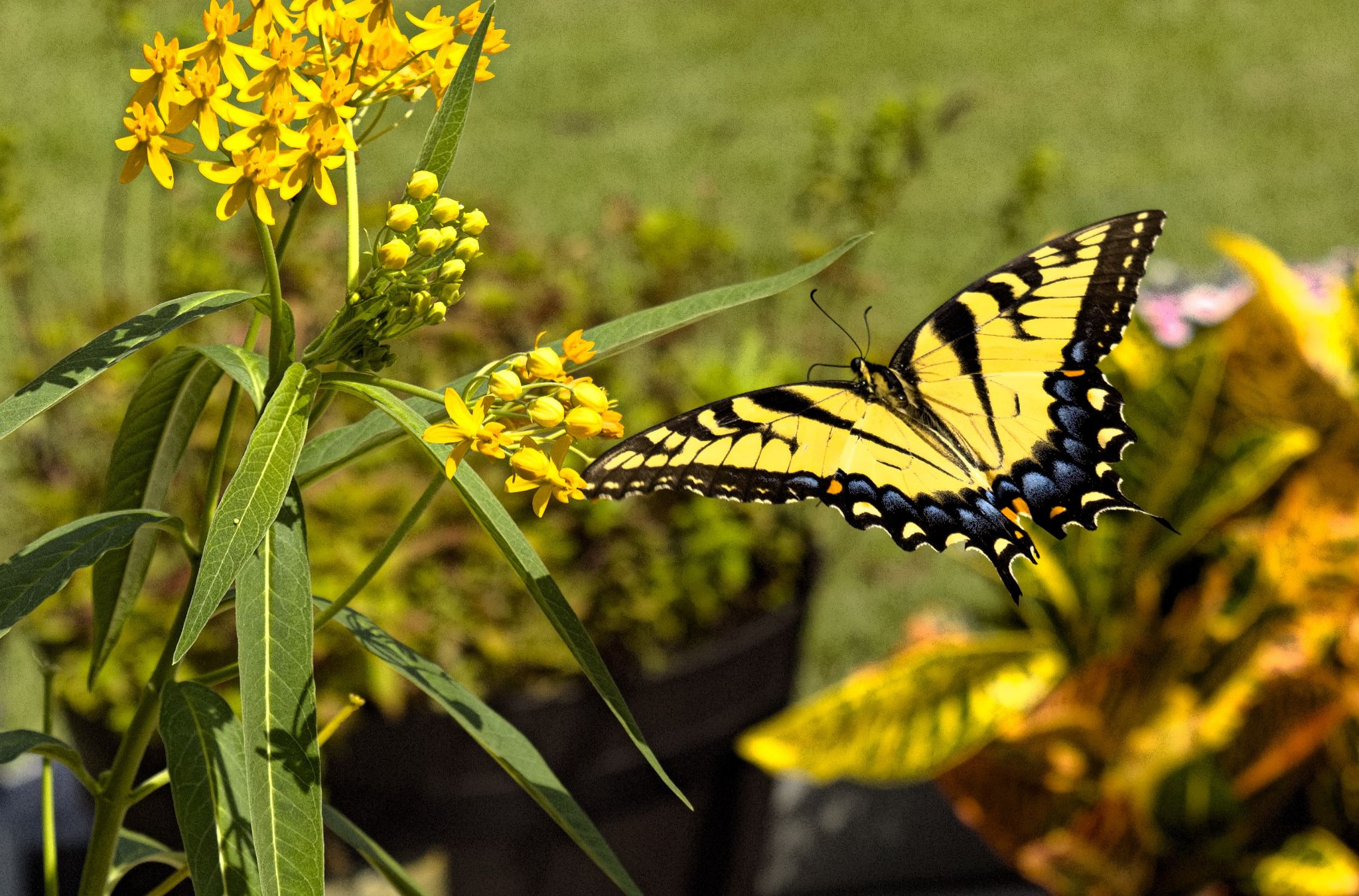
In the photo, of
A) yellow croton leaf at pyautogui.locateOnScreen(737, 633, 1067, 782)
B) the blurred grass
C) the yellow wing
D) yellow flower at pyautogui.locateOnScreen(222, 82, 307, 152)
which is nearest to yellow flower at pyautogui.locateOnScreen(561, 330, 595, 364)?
yellow flower at pyautogui.locateOnScreen(222, 82, 307, 152)

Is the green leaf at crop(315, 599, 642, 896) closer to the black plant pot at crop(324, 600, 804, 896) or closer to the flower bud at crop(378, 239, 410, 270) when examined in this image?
the flower bud at crop(378, 239, 410, 270)

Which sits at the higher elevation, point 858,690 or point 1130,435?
point 1130,435

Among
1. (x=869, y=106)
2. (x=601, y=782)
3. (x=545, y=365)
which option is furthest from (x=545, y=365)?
(x=869, y=106)

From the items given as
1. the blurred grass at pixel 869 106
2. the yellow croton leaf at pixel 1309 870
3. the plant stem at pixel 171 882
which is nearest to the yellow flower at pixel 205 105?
the plant stem at pixel 171 882

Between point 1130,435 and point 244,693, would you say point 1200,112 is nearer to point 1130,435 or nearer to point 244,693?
point 1130,435

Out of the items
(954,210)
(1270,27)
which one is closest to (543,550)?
(954,210)

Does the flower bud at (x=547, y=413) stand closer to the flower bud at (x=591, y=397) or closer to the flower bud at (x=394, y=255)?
the flower bud at (x=591, y=397)
